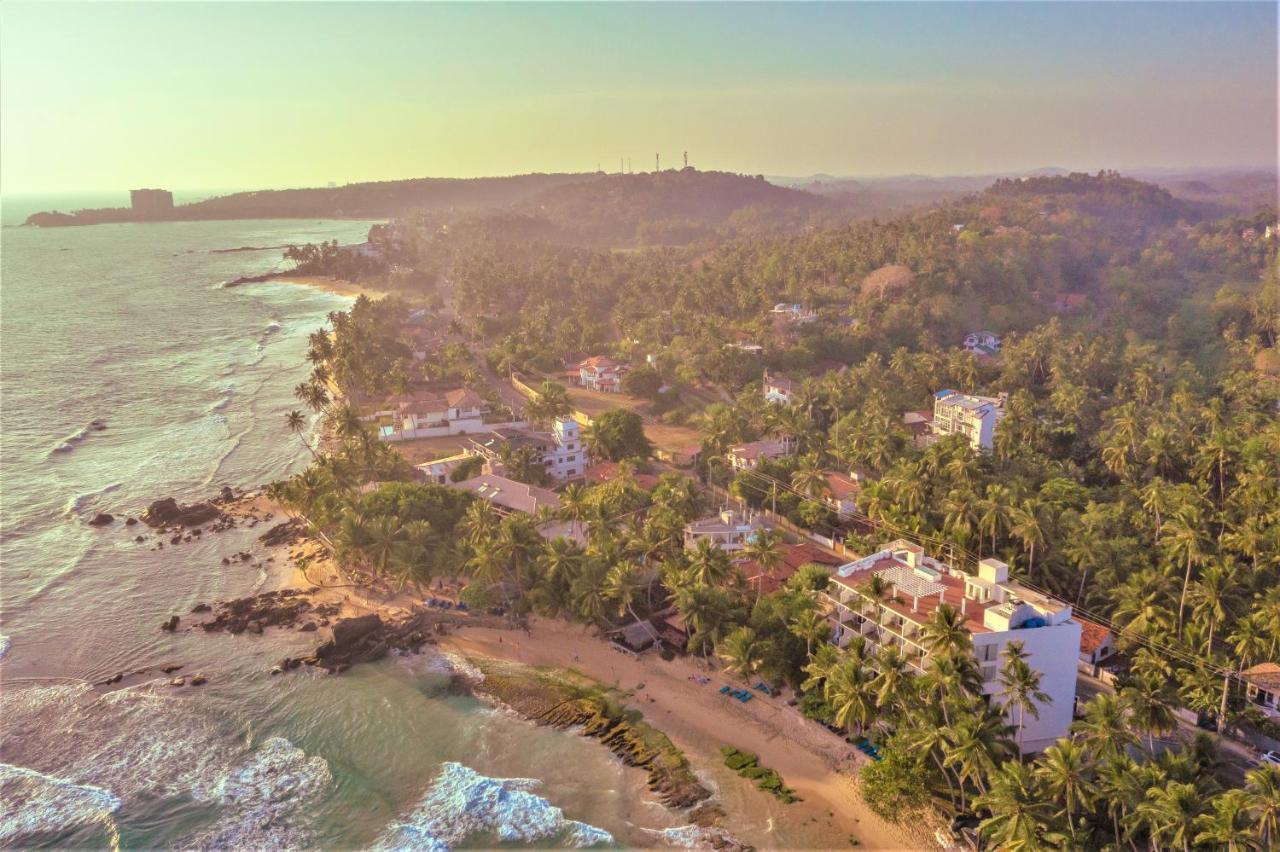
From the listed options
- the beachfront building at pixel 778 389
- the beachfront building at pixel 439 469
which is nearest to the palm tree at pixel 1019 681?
the beachfront building at pixel 439 469

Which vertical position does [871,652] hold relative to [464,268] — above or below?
below

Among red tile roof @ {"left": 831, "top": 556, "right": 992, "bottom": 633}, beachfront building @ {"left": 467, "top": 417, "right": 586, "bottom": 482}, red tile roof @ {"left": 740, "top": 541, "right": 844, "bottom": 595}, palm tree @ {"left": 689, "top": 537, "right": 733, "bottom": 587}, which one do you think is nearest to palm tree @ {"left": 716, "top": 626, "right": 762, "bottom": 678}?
palm tree @ {"left": 689, "top": 537, "right": 733, "bottom": 587}

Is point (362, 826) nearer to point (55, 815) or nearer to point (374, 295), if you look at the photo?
point (55, 815)

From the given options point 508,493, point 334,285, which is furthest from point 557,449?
point 334,285

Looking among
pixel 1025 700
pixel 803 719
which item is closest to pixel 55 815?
pixel 803 719

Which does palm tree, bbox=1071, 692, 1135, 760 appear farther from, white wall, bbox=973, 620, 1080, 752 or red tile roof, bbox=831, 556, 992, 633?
red tile roof, bbox=831, 556, 992, 633

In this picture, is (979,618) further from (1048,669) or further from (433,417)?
(433,417)
